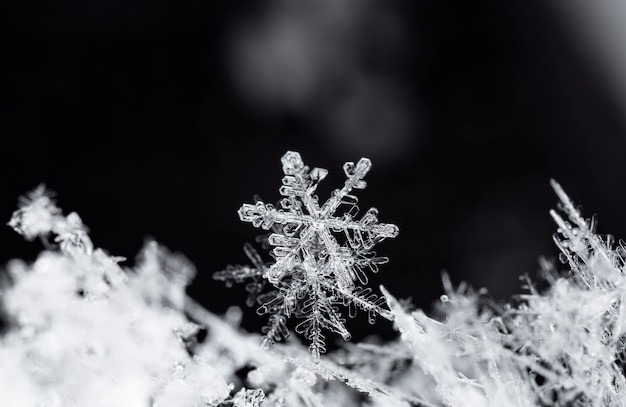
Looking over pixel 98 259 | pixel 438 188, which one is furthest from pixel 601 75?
pixel 98 259

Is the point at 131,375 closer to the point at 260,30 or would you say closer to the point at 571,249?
the point at 571,249

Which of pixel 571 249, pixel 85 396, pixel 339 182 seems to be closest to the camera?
pixel 85 396

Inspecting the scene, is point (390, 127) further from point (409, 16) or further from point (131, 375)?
point (131, 375)

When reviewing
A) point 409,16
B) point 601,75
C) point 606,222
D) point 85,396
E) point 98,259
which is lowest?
point 85,396

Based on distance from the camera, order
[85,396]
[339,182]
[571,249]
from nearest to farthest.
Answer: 1. [85,396]
2. [571,249]
3. [339,182]

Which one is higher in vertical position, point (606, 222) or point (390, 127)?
point (390, 127)

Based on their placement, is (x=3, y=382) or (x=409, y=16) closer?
(x=3, y=382)
